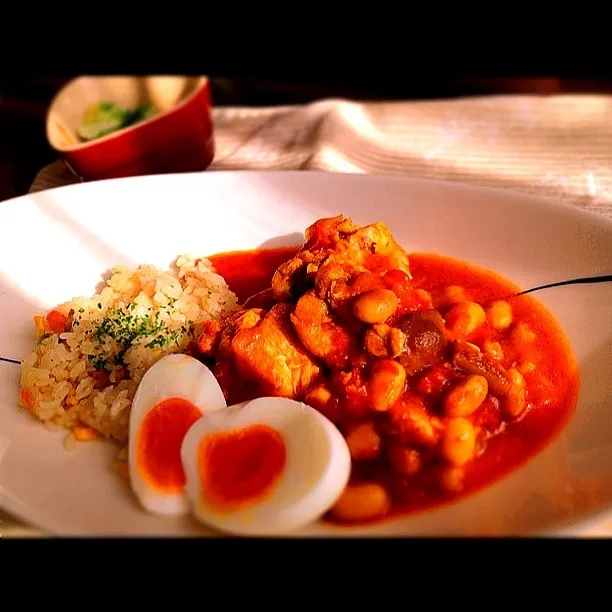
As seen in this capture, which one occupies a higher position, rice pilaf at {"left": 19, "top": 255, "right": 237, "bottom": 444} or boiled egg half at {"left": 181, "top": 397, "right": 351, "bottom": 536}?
boiled egg half at {"left": 181, "top": 397, "right": 351, "bottom": 536}

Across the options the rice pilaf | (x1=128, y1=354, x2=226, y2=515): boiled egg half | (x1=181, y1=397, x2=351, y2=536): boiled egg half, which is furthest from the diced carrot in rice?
(x1=181, y1=397, x2=351, y2=536): boiled egg half

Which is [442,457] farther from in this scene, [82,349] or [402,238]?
[82,349]

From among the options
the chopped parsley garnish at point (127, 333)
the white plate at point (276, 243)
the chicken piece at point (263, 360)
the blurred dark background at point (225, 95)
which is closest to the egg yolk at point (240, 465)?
the white plate at point (276, 243)

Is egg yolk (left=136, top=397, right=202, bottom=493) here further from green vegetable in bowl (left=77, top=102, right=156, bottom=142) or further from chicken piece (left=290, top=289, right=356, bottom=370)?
green vegetable in bowl (left=77, top=102, right=156, bottom=142)

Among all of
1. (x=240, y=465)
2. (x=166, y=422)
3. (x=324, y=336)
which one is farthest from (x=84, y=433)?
(x=324, y=336)

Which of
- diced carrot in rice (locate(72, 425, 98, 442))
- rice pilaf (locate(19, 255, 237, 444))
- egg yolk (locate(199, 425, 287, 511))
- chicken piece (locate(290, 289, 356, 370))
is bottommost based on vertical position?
diced carrot in rice (locate(72, 425, 98, 442))

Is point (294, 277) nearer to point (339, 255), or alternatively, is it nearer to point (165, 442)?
point (339, 255)

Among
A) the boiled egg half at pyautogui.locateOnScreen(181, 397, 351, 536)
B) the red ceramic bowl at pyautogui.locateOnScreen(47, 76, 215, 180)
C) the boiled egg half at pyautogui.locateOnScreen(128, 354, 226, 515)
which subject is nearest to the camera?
the boiled egg half at pyautogui.locateOnScreen(181, 397, 351, 536)
